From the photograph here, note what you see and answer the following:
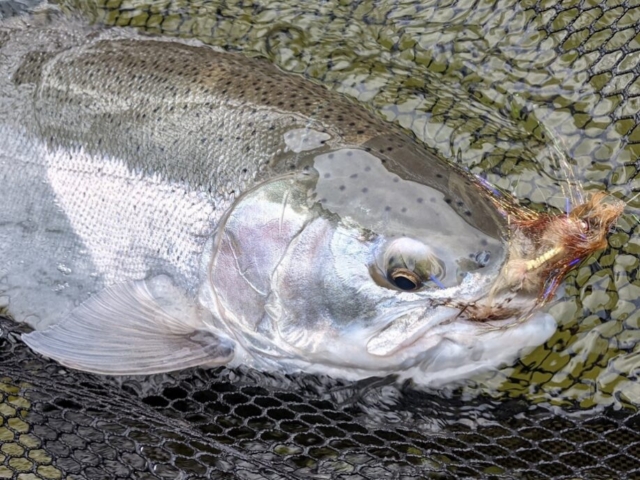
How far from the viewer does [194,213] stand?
2.96 meters

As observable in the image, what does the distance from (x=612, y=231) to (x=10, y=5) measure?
10.8 ft

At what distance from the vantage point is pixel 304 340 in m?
2.83

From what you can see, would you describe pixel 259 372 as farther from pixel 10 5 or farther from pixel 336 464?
pixel 10 5

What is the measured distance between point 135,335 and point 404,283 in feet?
4.23

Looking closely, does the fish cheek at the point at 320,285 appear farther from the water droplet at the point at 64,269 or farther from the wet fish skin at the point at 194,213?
the water droplet at the point at 64,269

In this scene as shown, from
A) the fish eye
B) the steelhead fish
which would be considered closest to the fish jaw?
the steelhead fish

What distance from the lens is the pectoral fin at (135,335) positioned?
119 inches

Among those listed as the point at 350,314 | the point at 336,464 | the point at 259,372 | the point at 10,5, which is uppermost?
the point at 10,5

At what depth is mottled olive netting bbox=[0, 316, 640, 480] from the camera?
292 cm

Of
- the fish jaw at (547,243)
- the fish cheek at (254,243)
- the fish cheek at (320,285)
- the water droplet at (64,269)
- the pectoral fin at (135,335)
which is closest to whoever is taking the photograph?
the fish jaw at (547,243)

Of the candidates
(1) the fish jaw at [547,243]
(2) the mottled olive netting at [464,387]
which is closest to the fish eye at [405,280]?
(1) the fish jaw at [547,243]

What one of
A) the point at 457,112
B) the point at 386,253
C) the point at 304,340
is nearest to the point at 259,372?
the point at 304,340

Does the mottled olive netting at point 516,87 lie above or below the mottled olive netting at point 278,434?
above

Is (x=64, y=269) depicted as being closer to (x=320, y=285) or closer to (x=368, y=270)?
(x=320, y=285)
